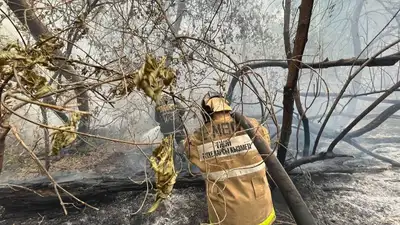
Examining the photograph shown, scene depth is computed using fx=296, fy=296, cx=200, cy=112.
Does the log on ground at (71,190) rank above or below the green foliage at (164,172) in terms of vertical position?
below

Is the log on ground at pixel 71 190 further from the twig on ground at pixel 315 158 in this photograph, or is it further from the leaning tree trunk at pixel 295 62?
the leaning tree trunk at pixel 295 62

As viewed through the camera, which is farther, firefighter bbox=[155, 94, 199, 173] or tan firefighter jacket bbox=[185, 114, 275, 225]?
tan firefighter jacket bbox=[185, 114, 275, 225]

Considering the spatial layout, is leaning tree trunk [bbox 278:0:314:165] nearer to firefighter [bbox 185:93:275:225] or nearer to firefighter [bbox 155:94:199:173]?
firefighter [bbox 185:93:275:225]

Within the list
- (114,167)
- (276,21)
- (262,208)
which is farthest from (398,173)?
(276,21)

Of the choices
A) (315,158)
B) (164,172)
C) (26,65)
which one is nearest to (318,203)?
(315,158)

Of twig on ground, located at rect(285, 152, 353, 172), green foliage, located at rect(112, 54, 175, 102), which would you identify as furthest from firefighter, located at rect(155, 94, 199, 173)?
twig on ground, located at rect(285, 152, 353, 172)

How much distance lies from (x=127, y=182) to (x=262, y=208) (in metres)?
1.69

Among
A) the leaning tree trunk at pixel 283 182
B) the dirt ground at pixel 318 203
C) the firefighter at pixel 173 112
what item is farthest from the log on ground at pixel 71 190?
the leaning tree trunk at pixel 283 182

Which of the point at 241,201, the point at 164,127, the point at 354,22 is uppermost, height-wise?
the point at 354,22

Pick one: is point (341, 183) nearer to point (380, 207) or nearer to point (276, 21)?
point (380, 207)

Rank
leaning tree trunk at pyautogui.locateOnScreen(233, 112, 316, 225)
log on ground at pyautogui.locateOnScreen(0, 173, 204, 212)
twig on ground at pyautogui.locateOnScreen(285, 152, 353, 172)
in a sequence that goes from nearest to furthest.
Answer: leaning tree trunk at pyautogui.locateOnScreen(233, 112, 316, 225), twig on ground at pyautogui.locateOnScreen(285, 152, 353, 172), log on ground at pyautogui.locateOnScreen(0, 173, 204, 212)

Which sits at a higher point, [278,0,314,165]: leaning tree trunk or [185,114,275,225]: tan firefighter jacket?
[278,0,314,165]: leaning tree trunk

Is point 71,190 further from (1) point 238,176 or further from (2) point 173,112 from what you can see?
(2) point 173,112

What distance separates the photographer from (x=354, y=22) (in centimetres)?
1092
